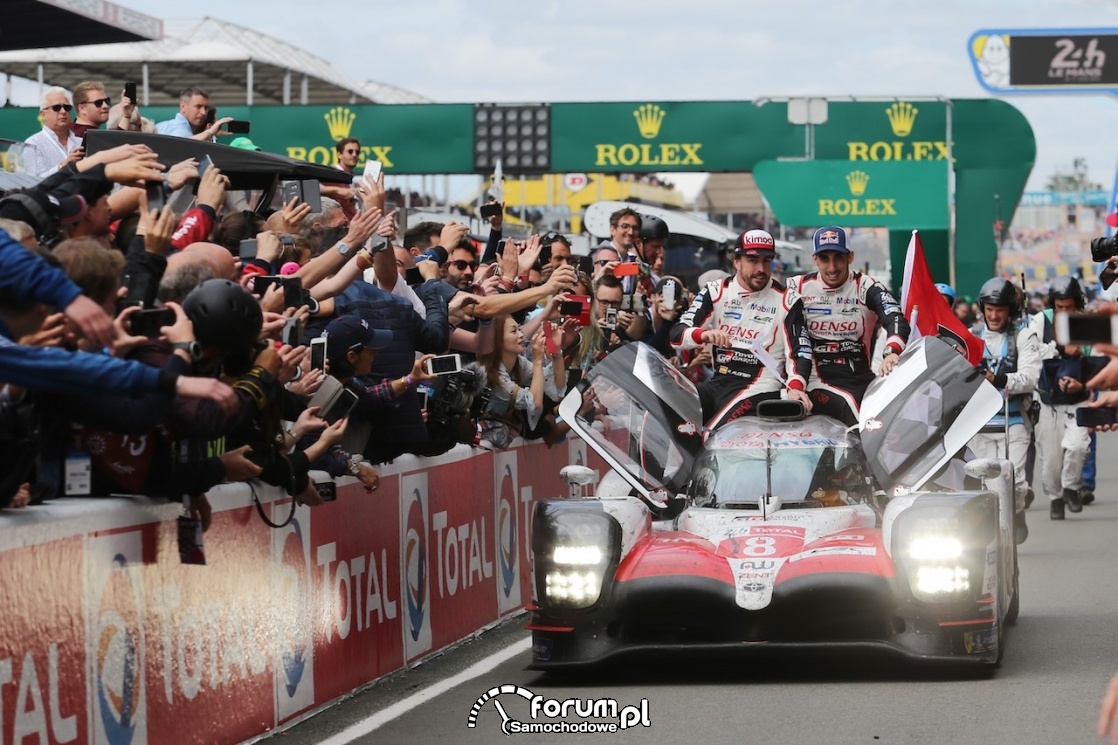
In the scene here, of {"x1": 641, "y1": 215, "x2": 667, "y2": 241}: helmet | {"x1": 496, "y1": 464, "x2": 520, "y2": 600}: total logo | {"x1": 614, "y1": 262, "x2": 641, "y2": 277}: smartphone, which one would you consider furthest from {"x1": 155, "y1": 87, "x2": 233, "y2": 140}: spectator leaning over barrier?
{"x1": 641, "y1": 215, "x2": 667, "y2": 241}: helmet

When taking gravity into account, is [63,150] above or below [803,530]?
above

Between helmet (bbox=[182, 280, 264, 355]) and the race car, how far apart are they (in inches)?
107

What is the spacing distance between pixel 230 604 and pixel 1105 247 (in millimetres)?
7096

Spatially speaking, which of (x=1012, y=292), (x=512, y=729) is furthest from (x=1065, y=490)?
(x=512, y=729)

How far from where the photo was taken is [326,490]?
919 cm

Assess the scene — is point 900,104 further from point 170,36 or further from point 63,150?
point 63,150

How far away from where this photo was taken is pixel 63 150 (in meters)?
12.0

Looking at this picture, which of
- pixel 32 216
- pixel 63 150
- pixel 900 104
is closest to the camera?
pixel 32 216

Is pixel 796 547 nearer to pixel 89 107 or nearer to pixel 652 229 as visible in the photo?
pixel 89 107

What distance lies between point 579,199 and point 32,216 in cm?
7812

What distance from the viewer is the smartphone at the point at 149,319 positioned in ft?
23.6

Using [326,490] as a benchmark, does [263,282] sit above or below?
above

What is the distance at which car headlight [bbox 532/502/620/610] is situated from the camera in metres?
9.57

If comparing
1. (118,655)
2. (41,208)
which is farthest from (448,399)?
(118,655)
